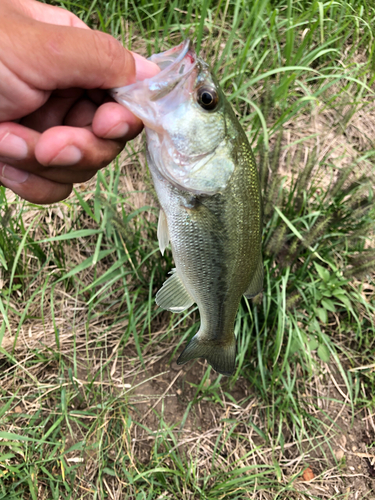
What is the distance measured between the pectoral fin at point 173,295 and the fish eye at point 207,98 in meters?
0.70

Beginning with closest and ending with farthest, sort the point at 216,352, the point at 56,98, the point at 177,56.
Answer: the point at 177,56, the point at 56,98, the point at 216,352

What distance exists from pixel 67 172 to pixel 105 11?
2075mm

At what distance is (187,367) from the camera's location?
244 cm

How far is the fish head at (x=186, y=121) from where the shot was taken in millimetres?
1193

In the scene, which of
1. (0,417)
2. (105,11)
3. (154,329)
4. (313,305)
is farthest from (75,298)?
(105,11)

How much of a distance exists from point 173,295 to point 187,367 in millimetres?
1107

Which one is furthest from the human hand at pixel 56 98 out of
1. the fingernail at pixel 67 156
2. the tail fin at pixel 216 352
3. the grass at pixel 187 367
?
the tail fin at pixel 216 352

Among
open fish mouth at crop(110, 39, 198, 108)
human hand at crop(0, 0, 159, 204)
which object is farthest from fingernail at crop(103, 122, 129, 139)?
open fish mouth at crop(110, 39, 198, 108)

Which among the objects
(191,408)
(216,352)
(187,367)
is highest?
(216,352)

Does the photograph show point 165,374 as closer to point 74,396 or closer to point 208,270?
point 74,396

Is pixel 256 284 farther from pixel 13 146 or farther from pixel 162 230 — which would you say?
pixel 13 146

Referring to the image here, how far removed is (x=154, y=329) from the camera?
253 centimetres

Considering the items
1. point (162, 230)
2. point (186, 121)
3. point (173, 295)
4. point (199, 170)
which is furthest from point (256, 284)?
point (186, 121)

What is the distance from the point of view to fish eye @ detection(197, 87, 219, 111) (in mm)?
1215
